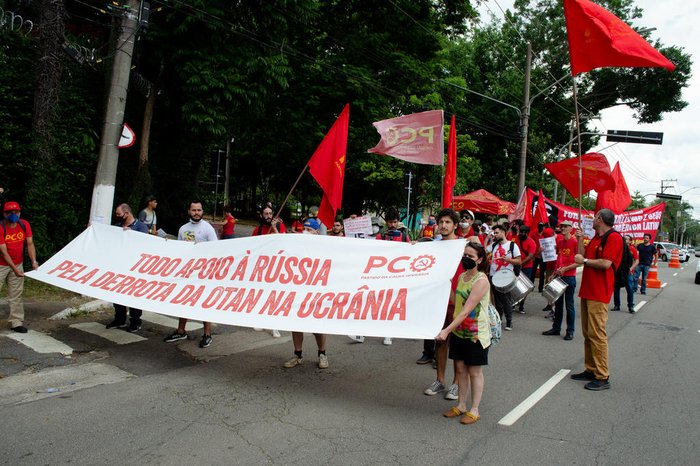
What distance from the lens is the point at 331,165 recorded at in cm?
772

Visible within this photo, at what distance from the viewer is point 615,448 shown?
4281 millimetres

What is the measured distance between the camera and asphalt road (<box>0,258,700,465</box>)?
13.2 feet

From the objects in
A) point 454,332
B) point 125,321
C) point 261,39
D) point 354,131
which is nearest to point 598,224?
point 454,332

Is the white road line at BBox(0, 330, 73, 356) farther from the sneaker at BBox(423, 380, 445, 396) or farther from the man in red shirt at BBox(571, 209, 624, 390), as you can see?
the man in red shirt at BBox(571, 209, 624, 390)

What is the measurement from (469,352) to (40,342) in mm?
5371

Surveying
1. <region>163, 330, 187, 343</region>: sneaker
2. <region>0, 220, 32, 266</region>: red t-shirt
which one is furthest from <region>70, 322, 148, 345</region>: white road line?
<region>0, 220, 32, 266</region>: red t-shirt

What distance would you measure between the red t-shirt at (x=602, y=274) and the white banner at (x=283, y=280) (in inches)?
73.8

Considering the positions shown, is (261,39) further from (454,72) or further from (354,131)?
(454,72)

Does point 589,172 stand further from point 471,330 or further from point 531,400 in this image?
point 471,330

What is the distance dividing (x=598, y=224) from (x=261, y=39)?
33.3 ft

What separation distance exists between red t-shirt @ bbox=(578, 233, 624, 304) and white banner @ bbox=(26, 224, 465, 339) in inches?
73.8

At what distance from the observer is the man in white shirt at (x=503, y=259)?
9.09 meters

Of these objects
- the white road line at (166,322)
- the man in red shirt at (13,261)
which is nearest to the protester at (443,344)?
the white road line at (166,322)

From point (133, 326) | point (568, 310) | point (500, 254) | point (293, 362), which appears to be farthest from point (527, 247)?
point (133, 326)
